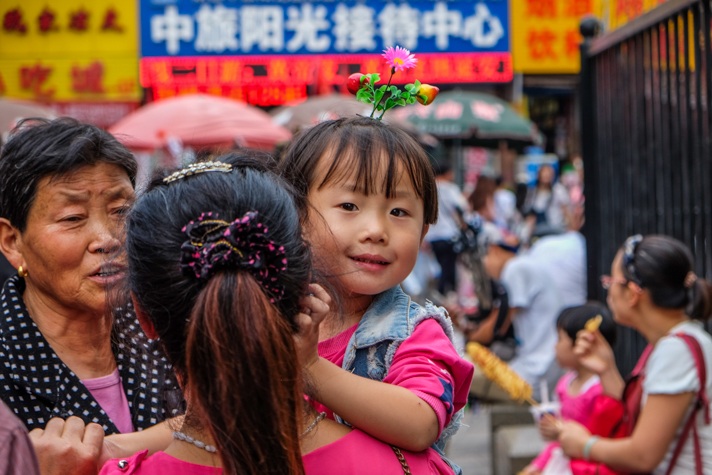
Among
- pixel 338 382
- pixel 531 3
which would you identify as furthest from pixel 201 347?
pixel 531 3

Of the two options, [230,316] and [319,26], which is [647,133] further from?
[319,26]

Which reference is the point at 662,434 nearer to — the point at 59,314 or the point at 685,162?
the point at 685,162

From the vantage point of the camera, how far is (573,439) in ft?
14.6

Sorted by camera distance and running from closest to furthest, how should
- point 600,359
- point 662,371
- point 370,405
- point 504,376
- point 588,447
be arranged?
point 370,405 → point 662,371 → point 588,447 → point 600,359 → point 504,376

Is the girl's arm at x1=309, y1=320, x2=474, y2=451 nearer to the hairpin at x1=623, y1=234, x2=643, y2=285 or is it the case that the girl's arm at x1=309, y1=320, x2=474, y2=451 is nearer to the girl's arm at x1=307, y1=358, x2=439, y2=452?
the girl's arm at x1=307, y1=358, x2=439, y2=452

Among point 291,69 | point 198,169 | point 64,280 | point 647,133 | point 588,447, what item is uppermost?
point 291,69

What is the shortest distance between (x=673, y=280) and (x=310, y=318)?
281cm

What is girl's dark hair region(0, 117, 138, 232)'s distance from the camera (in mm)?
2447

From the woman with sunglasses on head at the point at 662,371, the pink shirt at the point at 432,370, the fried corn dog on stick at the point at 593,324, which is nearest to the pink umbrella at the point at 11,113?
the fried corn dog on stick at the point at 593,324

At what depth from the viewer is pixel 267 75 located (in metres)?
16.6

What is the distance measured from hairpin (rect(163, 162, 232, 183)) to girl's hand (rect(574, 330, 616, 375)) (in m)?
3.29

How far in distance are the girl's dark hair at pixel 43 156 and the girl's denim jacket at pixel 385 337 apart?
29.1 inches

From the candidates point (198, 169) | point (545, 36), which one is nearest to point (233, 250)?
point (198, 169)

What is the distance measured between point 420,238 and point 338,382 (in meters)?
0.56
